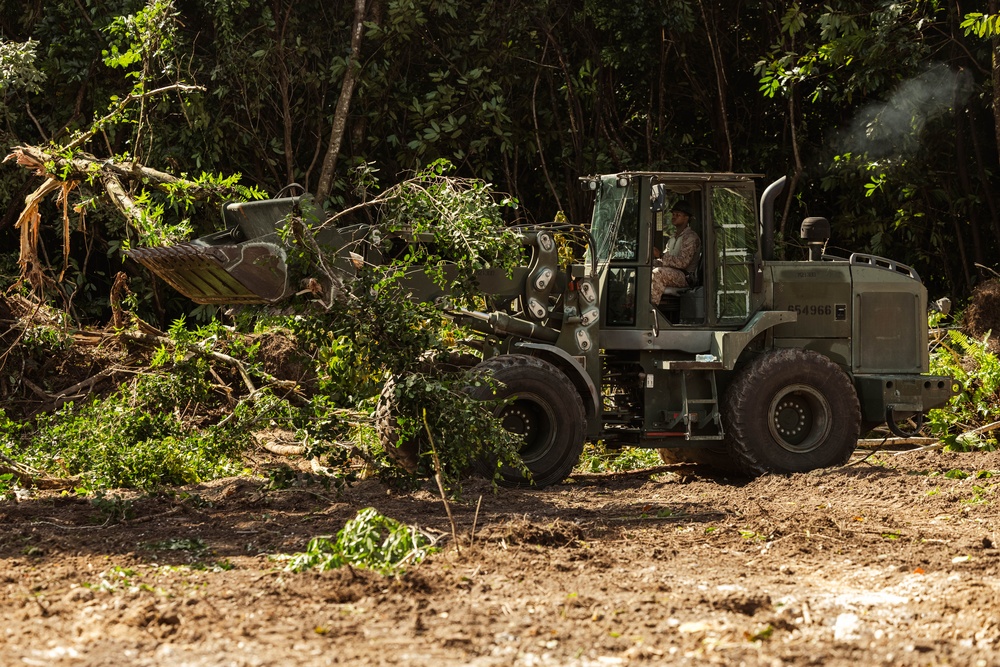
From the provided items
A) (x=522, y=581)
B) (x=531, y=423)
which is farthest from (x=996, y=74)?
(x=522, y=581)

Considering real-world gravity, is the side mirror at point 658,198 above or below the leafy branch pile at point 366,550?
above

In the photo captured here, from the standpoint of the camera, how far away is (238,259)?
28.3 feet

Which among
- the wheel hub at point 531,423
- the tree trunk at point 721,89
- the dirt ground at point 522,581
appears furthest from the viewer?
the tree trunk at point 721,89

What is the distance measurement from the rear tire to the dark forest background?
670 cm

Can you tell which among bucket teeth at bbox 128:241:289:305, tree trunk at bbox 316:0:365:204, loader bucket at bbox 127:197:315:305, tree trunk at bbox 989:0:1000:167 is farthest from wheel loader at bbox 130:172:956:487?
tree trunk at bbox 316:0:365:204

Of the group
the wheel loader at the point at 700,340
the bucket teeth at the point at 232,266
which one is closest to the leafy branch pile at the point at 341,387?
the bucket teeth at the point at 232,266

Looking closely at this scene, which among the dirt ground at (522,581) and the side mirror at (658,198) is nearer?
the dirt ground at (522,581)

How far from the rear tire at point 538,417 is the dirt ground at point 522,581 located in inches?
10.5

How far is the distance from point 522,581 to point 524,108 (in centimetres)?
1209

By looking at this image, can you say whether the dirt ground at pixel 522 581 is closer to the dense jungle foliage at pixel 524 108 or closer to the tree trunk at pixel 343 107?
the dense jungle foliage at pixel 524 108

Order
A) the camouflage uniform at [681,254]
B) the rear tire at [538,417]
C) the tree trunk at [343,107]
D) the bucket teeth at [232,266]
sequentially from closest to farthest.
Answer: the bucket teeth at [232,266], the rear tire at [538,417], the camouflage uniform at [681,254], the tree trunk at [343,107]

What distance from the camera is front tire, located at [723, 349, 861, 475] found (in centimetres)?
1015

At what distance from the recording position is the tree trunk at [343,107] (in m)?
15.6

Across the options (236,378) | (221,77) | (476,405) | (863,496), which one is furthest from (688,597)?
(221,77)
